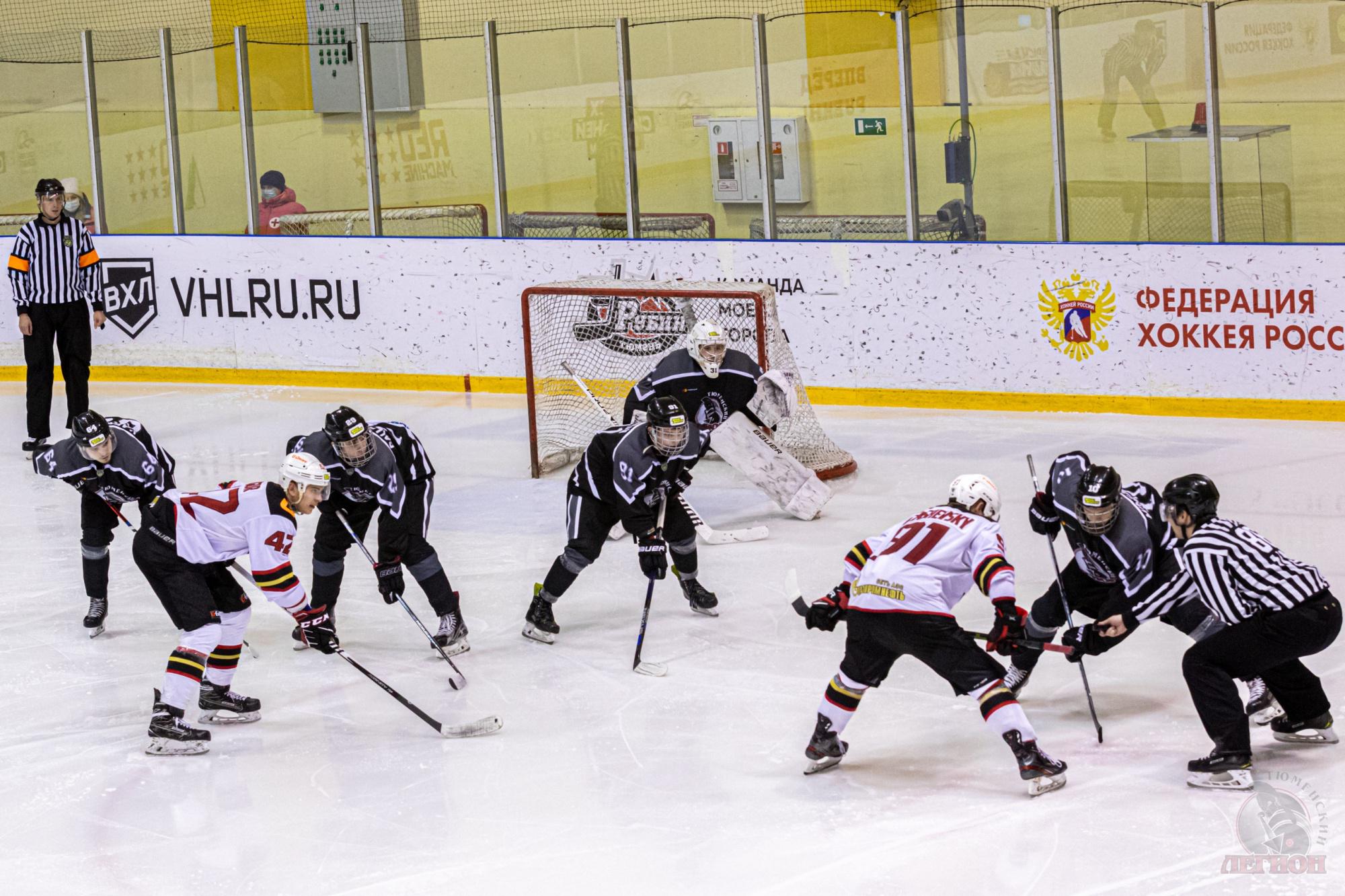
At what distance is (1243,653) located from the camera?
4.08 m

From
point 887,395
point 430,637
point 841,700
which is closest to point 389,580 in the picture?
point 430,637

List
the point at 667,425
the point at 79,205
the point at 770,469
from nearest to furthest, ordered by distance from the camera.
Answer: the point at 667,425 → the point at 770,469 → the point at 79,205

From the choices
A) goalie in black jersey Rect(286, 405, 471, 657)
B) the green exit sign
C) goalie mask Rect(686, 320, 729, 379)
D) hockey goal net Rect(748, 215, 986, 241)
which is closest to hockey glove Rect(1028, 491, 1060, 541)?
goalie in black jersey Rect(286, 405, 471, 657)

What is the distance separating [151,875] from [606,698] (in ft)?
5.02

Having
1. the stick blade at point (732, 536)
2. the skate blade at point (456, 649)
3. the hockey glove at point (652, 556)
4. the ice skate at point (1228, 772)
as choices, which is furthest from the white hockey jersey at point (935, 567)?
the stick blade at point (732, 536)

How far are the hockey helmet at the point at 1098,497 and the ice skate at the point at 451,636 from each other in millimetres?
2164

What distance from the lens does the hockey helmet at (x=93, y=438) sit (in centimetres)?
530

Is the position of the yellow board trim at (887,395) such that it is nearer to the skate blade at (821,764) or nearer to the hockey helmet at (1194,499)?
the hockey helmet at (1194,499)

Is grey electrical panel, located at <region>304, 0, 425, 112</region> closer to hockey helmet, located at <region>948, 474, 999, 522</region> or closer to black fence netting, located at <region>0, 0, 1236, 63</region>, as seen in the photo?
black fence netting, located at <region>0, 0, 1236, 63</region>

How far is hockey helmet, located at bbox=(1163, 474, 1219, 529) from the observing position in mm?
4102

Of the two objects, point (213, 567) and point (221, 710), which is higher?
point (213, 567)

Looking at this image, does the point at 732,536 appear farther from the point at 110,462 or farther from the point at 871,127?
the point at 871,127

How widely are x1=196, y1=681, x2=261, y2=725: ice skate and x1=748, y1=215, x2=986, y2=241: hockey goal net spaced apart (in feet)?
16.9

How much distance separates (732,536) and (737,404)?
533 millimetres
